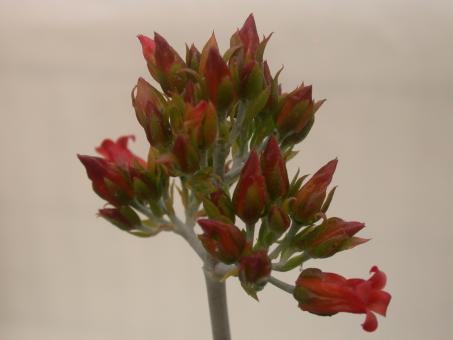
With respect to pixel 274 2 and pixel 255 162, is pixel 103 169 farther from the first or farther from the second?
pixel 274 2

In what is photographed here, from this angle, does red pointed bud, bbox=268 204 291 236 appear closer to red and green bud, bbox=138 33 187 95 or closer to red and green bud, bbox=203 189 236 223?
red and green bud, bbox=203 189 236 223

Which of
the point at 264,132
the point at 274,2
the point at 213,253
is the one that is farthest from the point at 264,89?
the point at 274,2

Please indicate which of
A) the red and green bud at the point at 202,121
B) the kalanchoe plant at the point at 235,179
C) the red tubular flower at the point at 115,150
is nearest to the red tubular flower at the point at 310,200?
the kalanchoe plant at the point at 235,179

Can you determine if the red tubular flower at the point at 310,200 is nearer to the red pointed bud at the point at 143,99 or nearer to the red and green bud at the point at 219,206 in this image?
the red and green bud at the point at 219,206

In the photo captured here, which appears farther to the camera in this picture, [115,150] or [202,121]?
[115,150]

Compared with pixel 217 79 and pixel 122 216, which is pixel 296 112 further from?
pixel 122 216

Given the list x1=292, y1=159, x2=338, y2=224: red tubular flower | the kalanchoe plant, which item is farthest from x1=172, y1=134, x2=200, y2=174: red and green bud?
x1=292, y1=159, x2=338, y2=224: red tubular flower

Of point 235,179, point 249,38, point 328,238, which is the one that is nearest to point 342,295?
point 328,238
